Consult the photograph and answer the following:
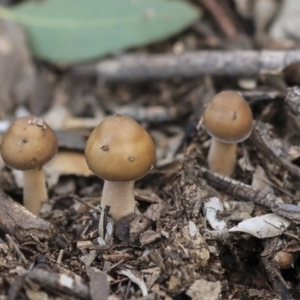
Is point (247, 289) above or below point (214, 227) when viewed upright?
below

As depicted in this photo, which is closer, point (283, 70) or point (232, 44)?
point (283, 70)

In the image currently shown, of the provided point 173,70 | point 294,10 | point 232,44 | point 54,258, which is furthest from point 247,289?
point 294,10

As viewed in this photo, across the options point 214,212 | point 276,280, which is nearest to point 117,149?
point 214,212

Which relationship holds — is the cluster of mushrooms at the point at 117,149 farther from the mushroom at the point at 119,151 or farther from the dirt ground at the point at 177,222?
the dirt ground at the point at 177,222

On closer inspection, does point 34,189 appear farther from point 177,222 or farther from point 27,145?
point 177,222

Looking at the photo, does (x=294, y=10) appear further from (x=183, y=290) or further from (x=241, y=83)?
(x=183, y=290)
